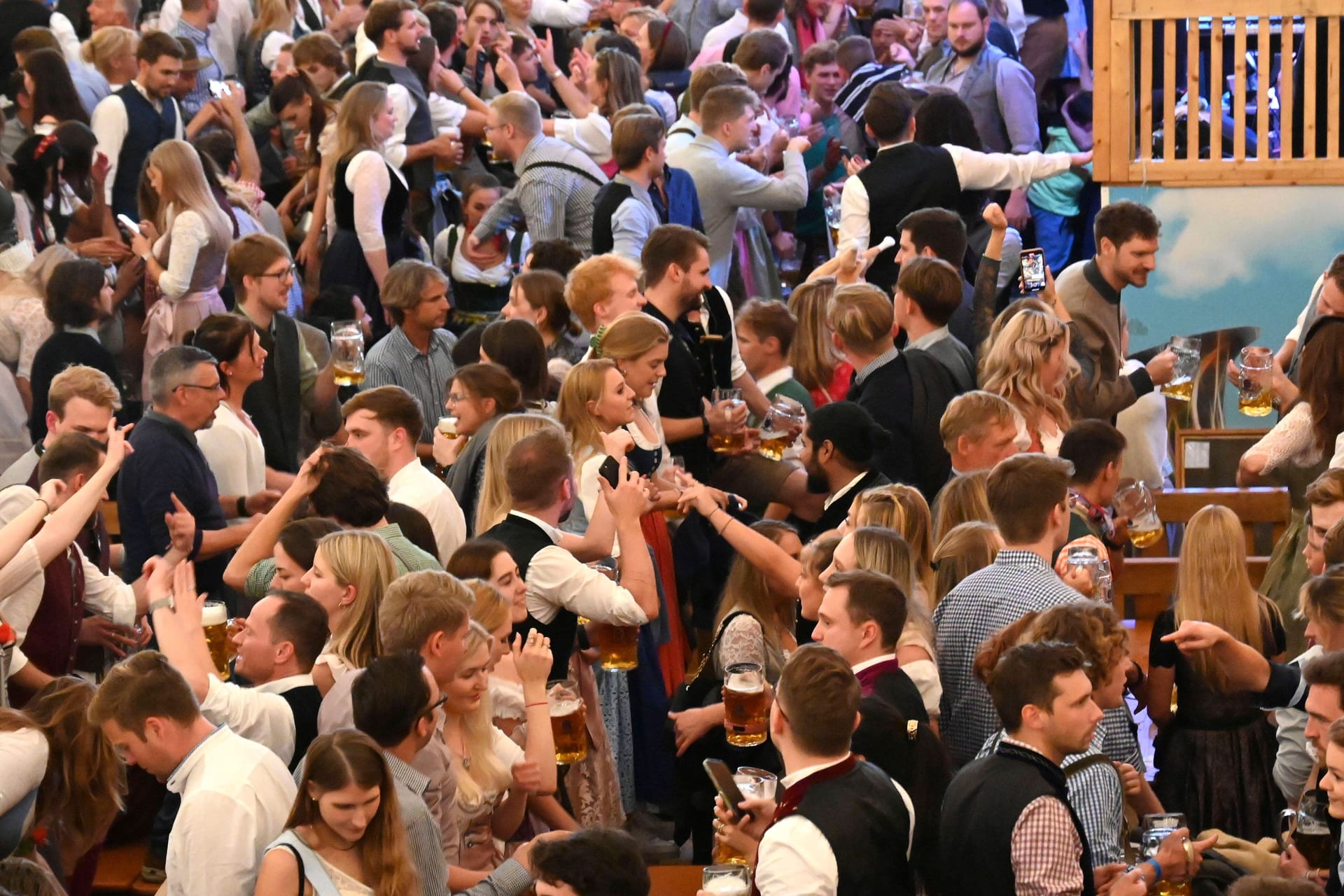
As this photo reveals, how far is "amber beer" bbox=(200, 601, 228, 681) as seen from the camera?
16.0ft

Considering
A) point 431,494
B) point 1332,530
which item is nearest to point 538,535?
point 431,494

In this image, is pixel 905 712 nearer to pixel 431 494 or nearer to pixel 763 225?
pixel 431 494

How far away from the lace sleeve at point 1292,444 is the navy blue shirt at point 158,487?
3428mm

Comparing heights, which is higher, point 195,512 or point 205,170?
point 205,170

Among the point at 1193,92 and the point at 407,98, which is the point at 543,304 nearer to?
the point at 407,98

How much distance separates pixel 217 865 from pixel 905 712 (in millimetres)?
1503

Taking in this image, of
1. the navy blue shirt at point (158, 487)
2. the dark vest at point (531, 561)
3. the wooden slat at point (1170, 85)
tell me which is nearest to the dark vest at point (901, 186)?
the wooden slat at point (1170, 85)

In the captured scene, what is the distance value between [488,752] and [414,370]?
284cm

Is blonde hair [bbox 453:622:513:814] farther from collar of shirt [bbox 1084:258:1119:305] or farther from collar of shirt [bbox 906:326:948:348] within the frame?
collar of shirt [bbox 1084:258:1119:305]

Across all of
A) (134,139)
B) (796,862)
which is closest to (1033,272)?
(796,862)

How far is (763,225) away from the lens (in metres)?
9.59

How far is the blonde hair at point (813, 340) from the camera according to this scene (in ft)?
23.8

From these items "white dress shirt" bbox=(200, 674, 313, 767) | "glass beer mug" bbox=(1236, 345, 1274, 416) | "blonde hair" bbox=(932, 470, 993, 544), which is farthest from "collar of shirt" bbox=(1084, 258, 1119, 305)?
"white dress shirt" bbox=(200, 674, 313, 767)

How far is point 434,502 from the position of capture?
5.71 m
